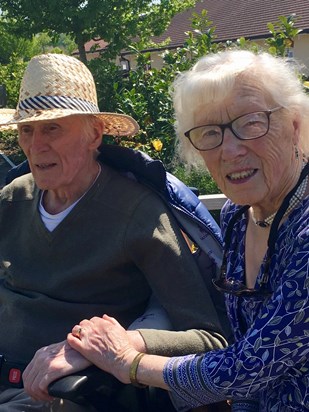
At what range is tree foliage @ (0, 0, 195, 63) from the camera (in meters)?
12.9

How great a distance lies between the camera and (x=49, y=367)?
2.23 metres

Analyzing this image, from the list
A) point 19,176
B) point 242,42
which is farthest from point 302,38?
point 19,176

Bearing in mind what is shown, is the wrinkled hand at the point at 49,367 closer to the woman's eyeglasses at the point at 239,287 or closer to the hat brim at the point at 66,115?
the woman's eyeglasses at the point at 239,287

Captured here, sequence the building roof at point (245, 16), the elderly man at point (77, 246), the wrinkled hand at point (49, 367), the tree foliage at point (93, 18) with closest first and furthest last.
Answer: the wrinkled hand at point (49, 367) < the elderly man at point (77, 246) < the tree foliage at point (93, 18) < the building roof at point (245, 16)

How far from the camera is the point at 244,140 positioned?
1954mm

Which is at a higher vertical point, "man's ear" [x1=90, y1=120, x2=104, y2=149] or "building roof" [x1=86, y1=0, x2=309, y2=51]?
"building roof" [x1=86, y1=0, x2=309, y2=51]

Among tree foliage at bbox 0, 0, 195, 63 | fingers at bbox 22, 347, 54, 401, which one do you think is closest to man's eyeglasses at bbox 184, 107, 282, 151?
fingers at bbox 22, 347, 54, 401

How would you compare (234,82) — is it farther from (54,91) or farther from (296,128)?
(54,91)

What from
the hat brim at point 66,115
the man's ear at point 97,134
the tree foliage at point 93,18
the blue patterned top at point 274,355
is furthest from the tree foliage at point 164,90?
the tree foliage at point 93,18

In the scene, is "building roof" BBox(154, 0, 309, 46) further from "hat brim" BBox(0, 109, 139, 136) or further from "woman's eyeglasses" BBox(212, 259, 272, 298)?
"woman's eyeglasses" BBox(212, 259, 272, 298)

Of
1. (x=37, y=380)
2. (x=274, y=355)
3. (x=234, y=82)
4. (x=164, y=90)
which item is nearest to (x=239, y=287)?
(x=274, y=355)

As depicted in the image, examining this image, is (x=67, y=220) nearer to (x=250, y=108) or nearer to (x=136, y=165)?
(x=136, y=165)

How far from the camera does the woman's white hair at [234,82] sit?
1.95 m

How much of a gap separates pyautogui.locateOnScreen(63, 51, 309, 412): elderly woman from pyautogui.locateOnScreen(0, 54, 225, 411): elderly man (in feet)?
1.13
